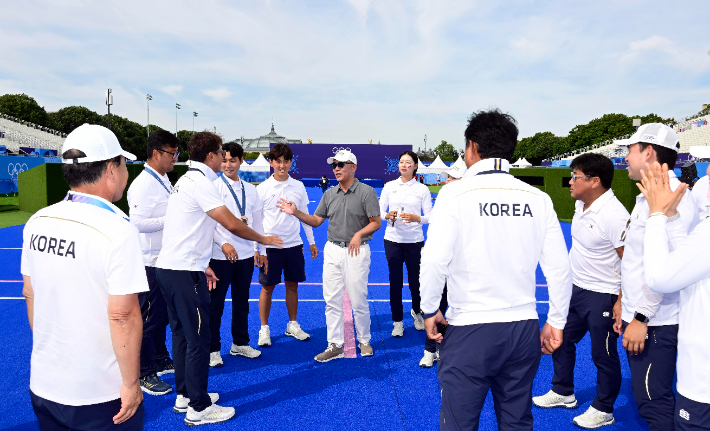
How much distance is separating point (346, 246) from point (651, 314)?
10.2ft

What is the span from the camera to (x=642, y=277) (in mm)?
2855

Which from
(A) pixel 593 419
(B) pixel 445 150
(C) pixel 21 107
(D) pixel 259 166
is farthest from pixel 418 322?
(B) pixel 445 150

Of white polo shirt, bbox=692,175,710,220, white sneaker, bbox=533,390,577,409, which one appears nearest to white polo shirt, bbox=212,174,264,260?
white sneaker, bbox=533,390,577,409

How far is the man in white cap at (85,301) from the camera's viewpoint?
1806 millimetres

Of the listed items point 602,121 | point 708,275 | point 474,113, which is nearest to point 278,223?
point 474,113

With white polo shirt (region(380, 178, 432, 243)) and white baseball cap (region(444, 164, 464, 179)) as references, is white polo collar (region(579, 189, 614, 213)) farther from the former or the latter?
white polo shirt (region(380, 178, 432, 243))

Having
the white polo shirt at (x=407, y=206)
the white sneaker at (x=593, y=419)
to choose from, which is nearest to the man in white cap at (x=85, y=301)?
the white sneaker at (x=593, y=419)

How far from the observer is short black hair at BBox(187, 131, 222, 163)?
381 cm

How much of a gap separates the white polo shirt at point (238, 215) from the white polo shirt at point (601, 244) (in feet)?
11.2

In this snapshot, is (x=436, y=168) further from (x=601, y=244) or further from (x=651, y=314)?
(x=651, y=314)

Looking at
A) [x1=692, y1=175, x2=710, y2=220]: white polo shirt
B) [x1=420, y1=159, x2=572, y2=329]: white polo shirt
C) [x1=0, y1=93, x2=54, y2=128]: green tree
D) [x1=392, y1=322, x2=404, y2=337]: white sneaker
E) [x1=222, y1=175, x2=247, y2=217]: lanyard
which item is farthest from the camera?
[x1=0, y1=93, x2=54, y2=128]: green tree

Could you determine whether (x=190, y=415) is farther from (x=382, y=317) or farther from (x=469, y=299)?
(x=382, y=317)

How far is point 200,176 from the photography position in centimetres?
356

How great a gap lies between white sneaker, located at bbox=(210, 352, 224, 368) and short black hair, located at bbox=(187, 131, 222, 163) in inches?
89.9
